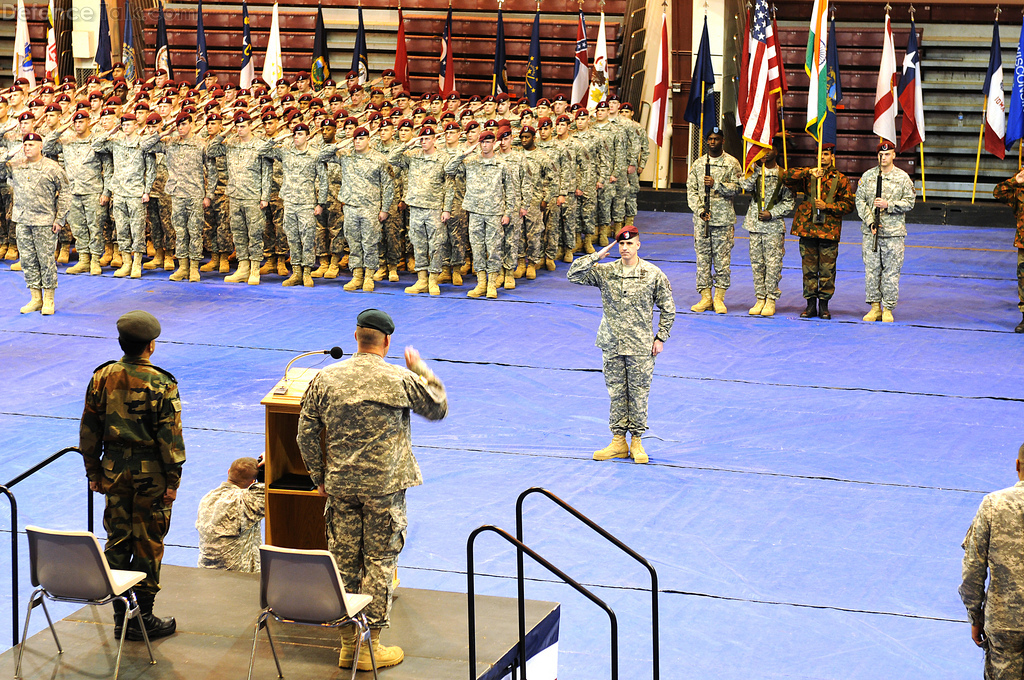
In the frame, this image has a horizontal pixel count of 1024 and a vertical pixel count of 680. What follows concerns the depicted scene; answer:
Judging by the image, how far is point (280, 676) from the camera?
4945 millimetres

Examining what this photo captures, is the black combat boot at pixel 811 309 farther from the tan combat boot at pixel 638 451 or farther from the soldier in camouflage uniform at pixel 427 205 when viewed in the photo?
the tan combat boot at pixel 638 451

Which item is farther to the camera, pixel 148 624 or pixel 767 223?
pixel 767 223

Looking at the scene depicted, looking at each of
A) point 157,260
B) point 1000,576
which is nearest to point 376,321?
point 1000,576

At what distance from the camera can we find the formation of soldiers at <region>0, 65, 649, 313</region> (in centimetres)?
1403

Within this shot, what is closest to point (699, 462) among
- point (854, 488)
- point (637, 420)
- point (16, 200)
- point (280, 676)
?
point (637, 420)

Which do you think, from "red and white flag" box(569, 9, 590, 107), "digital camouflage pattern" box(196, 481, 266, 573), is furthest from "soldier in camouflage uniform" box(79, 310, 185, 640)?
"red and white flag" box(569, 9, 590, 107)

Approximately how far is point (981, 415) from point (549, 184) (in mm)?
6788

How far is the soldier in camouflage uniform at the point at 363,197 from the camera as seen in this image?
14070 millimetres

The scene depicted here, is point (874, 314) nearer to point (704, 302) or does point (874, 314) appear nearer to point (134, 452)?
point (704, 302)

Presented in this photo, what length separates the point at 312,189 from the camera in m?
14.4

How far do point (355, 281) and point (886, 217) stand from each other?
Result: 248 inches

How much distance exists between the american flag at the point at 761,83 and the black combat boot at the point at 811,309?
170 cm

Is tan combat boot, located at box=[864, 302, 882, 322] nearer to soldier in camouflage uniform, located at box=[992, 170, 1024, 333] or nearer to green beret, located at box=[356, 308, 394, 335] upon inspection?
soldier in camouflage uniform, located at box=[992, 170, 1024, 333]

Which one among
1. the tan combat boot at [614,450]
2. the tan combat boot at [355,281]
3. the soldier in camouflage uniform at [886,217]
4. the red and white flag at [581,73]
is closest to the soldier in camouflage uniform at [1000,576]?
the tan combat boot at [614,450]
